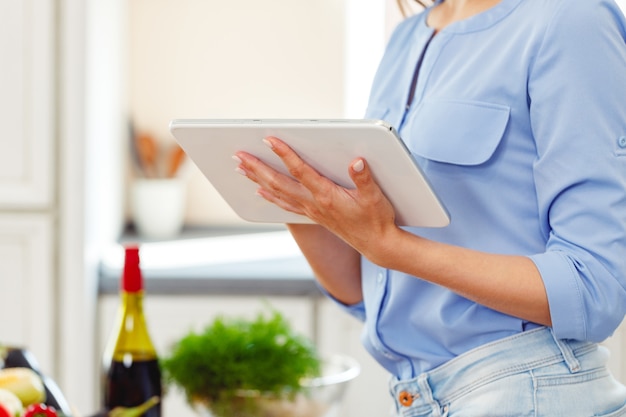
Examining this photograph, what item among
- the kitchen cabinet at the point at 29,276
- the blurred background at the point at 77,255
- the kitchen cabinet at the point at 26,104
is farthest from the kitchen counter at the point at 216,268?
the kitchen cabinet at the point at 26,104

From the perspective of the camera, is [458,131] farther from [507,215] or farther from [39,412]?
[39,412]

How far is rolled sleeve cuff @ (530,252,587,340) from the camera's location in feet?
2.77

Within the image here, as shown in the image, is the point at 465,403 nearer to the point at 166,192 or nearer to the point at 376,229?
the point at 376,229

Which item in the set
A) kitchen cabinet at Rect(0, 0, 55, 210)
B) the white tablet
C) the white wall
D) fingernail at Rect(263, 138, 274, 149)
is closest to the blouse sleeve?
the white tablet

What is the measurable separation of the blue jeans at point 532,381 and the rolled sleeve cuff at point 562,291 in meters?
0.05

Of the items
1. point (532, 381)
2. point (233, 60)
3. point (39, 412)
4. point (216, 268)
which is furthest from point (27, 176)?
point (532, 381)

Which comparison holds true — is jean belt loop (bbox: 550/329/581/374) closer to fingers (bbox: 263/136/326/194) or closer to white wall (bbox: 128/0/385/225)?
fingers (bbox: 263/136/326/194)

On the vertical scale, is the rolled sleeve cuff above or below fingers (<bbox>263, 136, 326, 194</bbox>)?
below

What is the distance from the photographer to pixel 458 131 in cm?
92

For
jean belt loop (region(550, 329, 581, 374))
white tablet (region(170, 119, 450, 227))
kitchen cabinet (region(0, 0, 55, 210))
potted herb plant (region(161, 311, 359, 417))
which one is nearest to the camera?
white tablet (region(170, 119, 450, 227))

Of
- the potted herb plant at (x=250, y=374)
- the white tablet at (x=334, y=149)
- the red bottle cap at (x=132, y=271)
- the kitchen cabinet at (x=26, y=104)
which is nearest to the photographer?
the white tablet at (x=334, y=149)

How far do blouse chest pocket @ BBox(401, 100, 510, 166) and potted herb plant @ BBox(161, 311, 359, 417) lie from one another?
1.31ft

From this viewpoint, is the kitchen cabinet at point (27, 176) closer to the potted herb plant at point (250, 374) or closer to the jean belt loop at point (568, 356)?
the potted herb plant at point (250, 374)

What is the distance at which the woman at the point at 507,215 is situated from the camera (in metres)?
0.84
